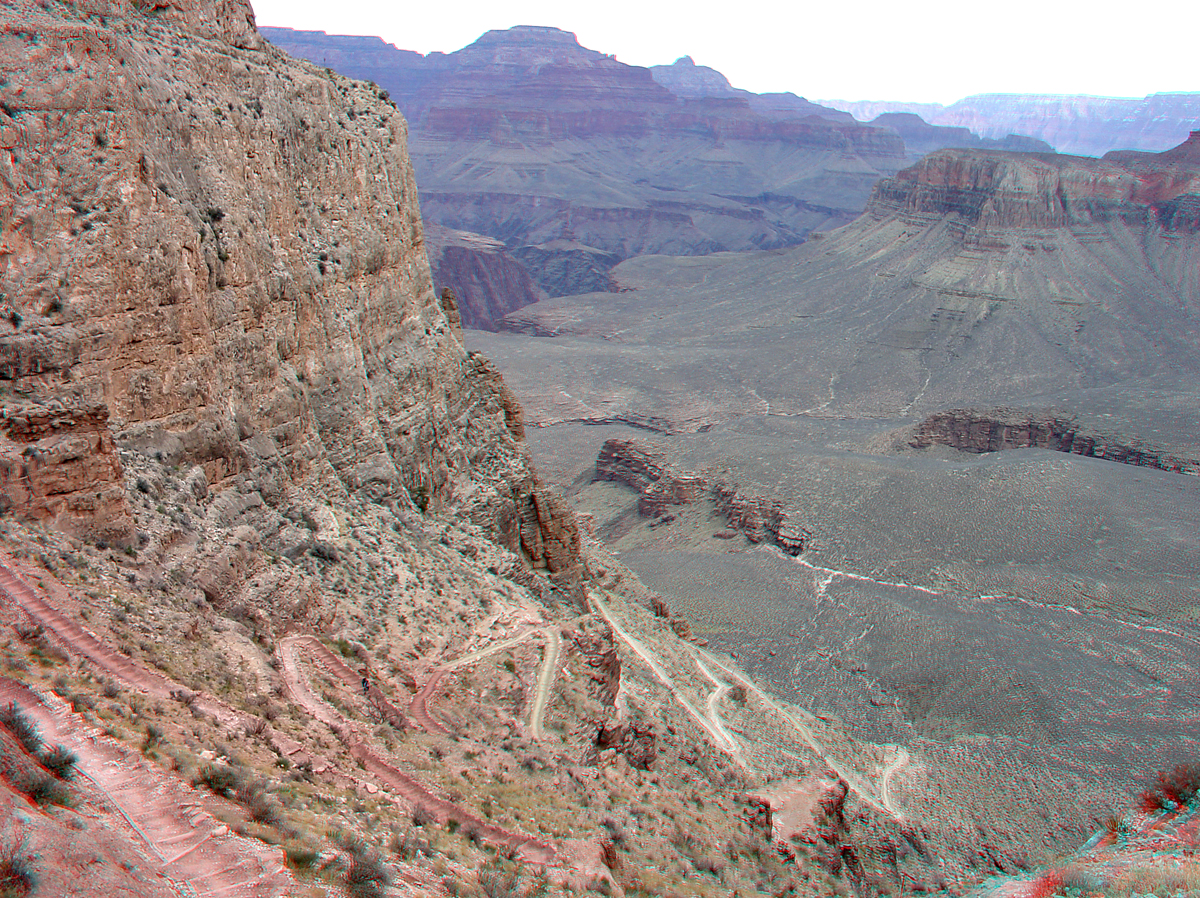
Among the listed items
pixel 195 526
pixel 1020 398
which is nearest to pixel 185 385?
pixel 195 526

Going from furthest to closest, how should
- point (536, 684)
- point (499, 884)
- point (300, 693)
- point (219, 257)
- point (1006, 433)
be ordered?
1. point (1006, 433)
2. point (536, 684)
3. point (219, 257)
4. point (300, 693)
5. point (499, 884)

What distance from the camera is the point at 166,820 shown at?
741cm

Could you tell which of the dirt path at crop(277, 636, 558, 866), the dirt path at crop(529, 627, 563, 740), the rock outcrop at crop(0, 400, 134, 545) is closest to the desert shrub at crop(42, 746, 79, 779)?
the dirt path at crop(277, 636, 558, 866)

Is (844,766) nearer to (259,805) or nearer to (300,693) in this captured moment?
(300,693)

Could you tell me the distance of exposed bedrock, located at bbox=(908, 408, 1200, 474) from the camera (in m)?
51.5

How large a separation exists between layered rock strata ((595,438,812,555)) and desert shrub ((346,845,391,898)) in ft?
102

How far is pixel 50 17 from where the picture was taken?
40.8ft

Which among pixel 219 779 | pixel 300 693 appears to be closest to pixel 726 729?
pixel 300 693

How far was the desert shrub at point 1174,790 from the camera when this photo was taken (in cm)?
1962

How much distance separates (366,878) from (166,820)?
169 centimetres

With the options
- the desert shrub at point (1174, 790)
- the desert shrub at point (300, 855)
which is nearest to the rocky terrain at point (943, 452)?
the desert shrub at point (1174, 790)

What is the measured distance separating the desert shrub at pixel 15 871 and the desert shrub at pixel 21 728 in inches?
60.8

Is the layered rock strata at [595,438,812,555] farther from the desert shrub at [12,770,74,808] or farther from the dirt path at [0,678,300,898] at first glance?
the desert shrub at [12,770,74,808]

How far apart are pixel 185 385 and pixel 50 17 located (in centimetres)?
524
